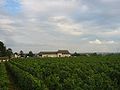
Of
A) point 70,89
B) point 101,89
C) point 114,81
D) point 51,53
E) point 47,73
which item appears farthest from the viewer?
point 51,53

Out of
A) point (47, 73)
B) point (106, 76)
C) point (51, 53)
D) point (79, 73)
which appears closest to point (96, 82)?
point (106, 76)

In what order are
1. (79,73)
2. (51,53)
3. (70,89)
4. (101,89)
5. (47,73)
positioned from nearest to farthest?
(70,89) < (101,89) < (79,73) < (47,73) < (51,53)

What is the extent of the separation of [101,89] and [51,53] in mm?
139914

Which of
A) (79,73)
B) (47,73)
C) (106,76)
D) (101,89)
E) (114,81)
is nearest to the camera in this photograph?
(101,89)

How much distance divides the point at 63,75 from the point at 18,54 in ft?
469

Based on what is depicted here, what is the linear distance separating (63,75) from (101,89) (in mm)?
5260

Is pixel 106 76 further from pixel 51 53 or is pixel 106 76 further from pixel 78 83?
pixel 51 53

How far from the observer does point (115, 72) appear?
25.6 metres

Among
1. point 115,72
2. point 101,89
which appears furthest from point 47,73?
point 101,89

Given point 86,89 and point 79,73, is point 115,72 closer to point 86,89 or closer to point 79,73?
point 79,73

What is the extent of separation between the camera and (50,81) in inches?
846

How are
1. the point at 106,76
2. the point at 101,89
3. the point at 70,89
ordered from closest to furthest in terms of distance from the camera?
the point at 70,89
the point at 101,89
the point at 106,76

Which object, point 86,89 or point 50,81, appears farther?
point 50,81

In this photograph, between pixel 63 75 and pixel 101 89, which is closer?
pixel 101 89
